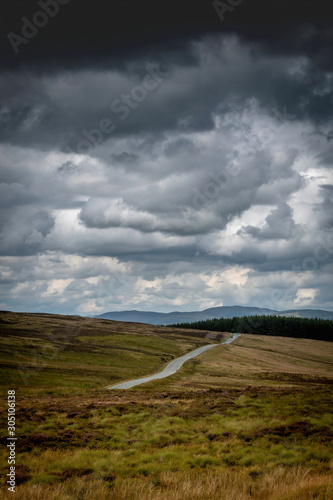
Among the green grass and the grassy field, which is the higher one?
the grassy field

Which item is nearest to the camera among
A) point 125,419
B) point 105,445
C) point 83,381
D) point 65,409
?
point 105,445

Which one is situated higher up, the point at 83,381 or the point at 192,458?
the point at 192,458

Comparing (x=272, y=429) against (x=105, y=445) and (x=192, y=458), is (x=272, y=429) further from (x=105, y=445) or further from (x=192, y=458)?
(x=105, y=445)

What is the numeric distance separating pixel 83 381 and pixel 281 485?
183 ft

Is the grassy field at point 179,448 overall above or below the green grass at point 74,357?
above

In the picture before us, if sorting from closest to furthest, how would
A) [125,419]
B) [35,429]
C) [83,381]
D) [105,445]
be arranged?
[105,445] < [35,429] < [125,419] < [83,381]

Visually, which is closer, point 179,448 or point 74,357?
point 179,448

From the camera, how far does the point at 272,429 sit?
62.2ft

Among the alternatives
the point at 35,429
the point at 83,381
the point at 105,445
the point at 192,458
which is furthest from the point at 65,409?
the point at 83,381

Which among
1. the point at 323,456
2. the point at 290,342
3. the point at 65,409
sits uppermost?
the point at 323,456

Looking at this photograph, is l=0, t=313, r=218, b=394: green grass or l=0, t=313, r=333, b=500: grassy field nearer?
l=0, t=313, r=333, b=500: grassy field

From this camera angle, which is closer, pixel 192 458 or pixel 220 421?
pixel 192 458

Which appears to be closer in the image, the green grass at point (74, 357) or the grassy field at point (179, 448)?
the grassy field at point (179, 448)

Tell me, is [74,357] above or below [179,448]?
below
